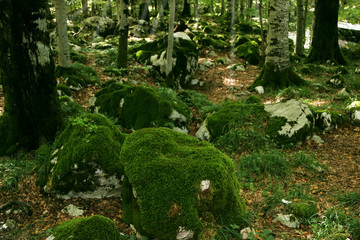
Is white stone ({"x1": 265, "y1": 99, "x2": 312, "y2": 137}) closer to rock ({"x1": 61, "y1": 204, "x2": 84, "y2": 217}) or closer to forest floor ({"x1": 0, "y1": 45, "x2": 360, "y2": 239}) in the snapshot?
forest floor ({"x1": 0, "y1": 45, "x2": 360, "y2": 239})

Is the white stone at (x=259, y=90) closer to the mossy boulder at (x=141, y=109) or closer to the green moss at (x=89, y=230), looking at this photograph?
the mossy boulder at (x=141, y=109)

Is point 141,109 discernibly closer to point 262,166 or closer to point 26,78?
point 26,78

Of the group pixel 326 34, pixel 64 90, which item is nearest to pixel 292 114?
pixel 64 90

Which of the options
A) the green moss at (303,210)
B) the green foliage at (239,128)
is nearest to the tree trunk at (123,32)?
A: the green foliage at (239,128)

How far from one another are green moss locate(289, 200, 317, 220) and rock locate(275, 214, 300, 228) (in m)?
0.11

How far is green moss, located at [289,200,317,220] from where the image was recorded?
3389 mm

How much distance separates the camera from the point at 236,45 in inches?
672

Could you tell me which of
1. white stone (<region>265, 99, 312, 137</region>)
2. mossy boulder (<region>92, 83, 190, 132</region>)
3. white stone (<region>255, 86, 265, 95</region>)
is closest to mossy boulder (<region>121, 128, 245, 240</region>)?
white stone (<region>265, 99, 312, 137</region>)

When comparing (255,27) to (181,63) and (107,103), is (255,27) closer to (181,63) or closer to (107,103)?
(181,63)

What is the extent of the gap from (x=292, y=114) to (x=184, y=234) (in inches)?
180

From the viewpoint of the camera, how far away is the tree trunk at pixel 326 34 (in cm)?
1285

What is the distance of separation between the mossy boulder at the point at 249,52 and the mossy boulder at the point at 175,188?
1259 centimetres

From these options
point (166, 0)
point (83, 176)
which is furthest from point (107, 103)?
point (166, 0)

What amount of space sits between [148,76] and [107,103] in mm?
4577
